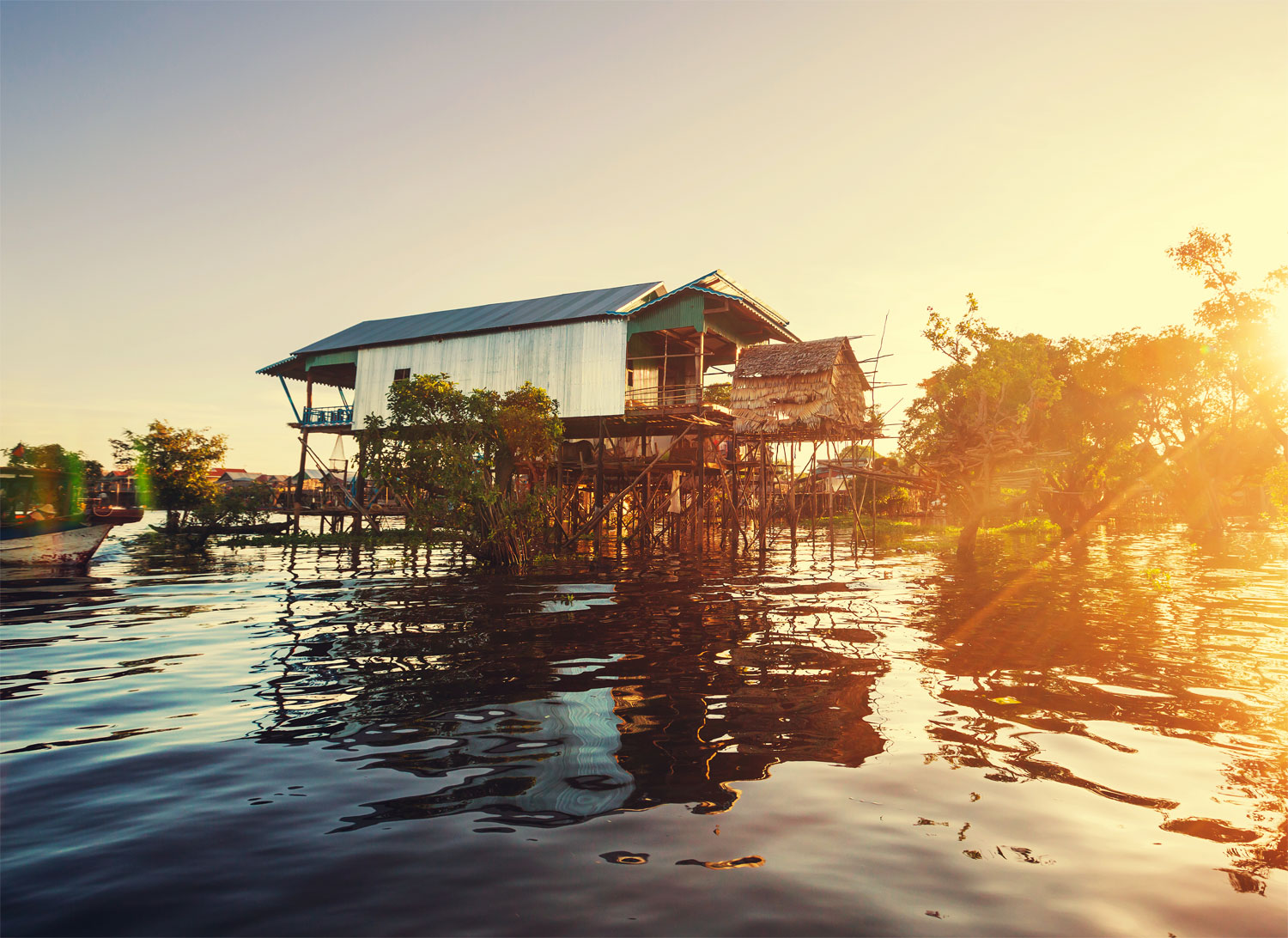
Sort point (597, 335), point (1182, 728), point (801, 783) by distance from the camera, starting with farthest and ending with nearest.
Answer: point (597, 335) → point (1182, 728) → point (801, 783)

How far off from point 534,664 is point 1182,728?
5.90 m

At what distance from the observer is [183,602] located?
12.3 metres

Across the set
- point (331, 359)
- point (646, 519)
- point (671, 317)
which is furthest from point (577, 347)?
point (331, 359)

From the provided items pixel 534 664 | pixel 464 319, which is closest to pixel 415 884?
pixel 534 664

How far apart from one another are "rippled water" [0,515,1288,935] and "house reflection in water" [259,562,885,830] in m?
0.04

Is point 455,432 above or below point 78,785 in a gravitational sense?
above

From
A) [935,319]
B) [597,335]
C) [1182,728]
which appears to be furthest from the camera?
[935,319]

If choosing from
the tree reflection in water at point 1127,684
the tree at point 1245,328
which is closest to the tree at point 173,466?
the tree reflection in water at point 1127,684

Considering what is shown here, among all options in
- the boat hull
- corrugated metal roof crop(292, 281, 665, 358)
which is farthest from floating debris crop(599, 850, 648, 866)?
corrugated metal roof crop(292, 281, 665, 358)

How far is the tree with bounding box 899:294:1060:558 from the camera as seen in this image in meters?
24.0

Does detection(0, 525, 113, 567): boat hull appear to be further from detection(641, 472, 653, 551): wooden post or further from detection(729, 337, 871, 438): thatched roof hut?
detection(729, 337, 871, 438): thatched roof hut

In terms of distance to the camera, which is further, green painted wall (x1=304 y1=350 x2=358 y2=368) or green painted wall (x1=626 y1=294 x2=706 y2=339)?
green painted wall (x1=304 y1=350 x2=358 y2=368)

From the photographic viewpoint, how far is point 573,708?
18.9 ft

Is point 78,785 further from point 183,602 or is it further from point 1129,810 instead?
point 183,602
